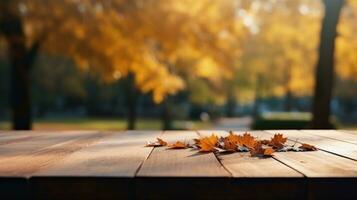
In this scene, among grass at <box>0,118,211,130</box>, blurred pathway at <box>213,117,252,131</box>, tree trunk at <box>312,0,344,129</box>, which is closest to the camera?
tree trunk at <box>312,0,344,129</box>

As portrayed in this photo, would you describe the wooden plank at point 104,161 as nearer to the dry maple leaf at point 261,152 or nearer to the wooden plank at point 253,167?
the wooden plank at point 253,167

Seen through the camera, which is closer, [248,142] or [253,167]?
[253,167]

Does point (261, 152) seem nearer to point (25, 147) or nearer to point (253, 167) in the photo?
point (253, 167)

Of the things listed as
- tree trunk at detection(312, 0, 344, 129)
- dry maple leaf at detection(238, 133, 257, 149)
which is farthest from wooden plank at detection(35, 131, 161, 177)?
tree trunk at detection(312, 0, 344, 129)

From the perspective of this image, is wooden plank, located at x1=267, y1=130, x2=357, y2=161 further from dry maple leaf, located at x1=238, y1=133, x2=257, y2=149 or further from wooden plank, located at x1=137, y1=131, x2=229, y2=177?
wooden plank, located at x1=137, y1=131, x2=229, y2=177

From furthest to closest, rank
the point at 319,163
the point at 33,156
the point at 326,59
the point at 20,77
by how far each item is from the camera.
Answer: the point at 20,77 < the point at 326,59 < the point at 33,156 < the point at 319,163

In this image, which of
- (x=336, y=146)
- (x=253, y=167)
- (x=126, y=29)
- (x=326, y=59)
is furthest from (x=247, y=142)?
(x=126, y=29)

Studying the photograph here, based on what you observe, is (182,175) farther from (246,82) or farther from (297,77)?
(246,82)

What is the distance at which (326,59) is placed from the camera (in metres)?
10.6

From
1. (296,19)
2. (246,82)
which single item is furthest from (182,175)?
(246,82)

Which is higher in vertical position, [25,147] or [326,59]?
[326,59]

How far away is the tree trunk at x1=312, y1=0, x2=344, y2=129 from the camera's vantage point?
10.6m

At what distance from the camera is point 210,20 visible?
1477cm
